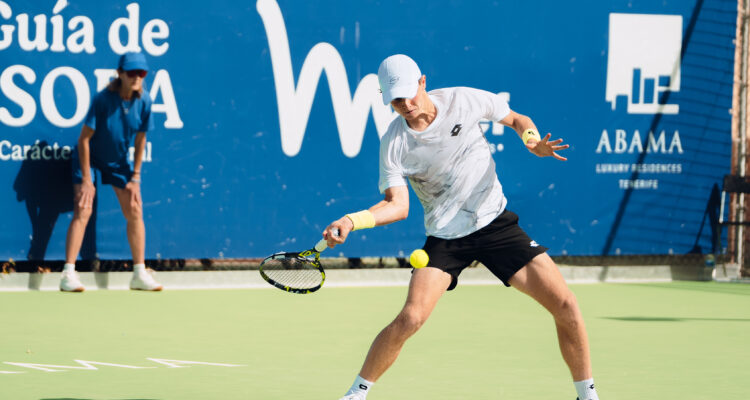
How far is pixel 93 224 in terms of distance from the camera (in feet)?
37.3


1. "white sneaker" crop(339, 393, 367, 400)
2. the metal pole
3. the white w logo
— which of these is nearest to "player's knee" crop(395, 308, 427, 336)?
"white sneaker" crop(339, 393, 367, 400)

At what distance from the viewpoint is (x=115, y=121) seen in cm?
1101

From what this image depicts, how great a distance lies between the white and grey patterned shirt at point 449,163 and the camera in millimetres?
6199

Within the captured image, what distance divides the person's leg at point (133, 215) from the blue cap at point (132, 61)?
1.07 meters

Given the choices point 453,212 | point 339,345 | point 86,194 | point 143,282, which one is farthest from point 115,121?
point 453,212

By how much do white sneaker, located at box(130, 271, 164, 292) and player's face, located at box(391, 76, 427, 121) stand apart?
5.71 m

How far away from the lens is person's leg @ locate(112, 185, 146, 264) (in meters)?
11.1

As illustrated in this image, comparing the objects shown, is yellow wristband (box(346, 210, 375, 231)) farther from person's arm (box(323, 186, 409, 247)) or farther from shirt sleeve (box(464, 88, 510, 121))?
shirt sleeve (box(464, 88, 510, 121))

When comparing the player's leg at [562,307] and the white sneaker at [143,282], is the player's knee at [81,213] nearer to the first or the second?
the white sneaker at [143,282]

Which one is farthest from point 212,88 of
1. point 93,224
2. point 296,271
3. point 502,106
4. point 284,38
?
point 502,106

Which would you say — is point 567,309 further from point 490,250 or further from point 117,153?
point 117,153

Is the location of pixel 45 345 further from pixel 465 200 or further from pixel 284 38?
pixel 284 38

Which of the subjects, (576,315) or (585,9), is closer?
(576,315)

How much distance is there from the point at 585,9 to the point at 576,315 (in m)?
7.06
